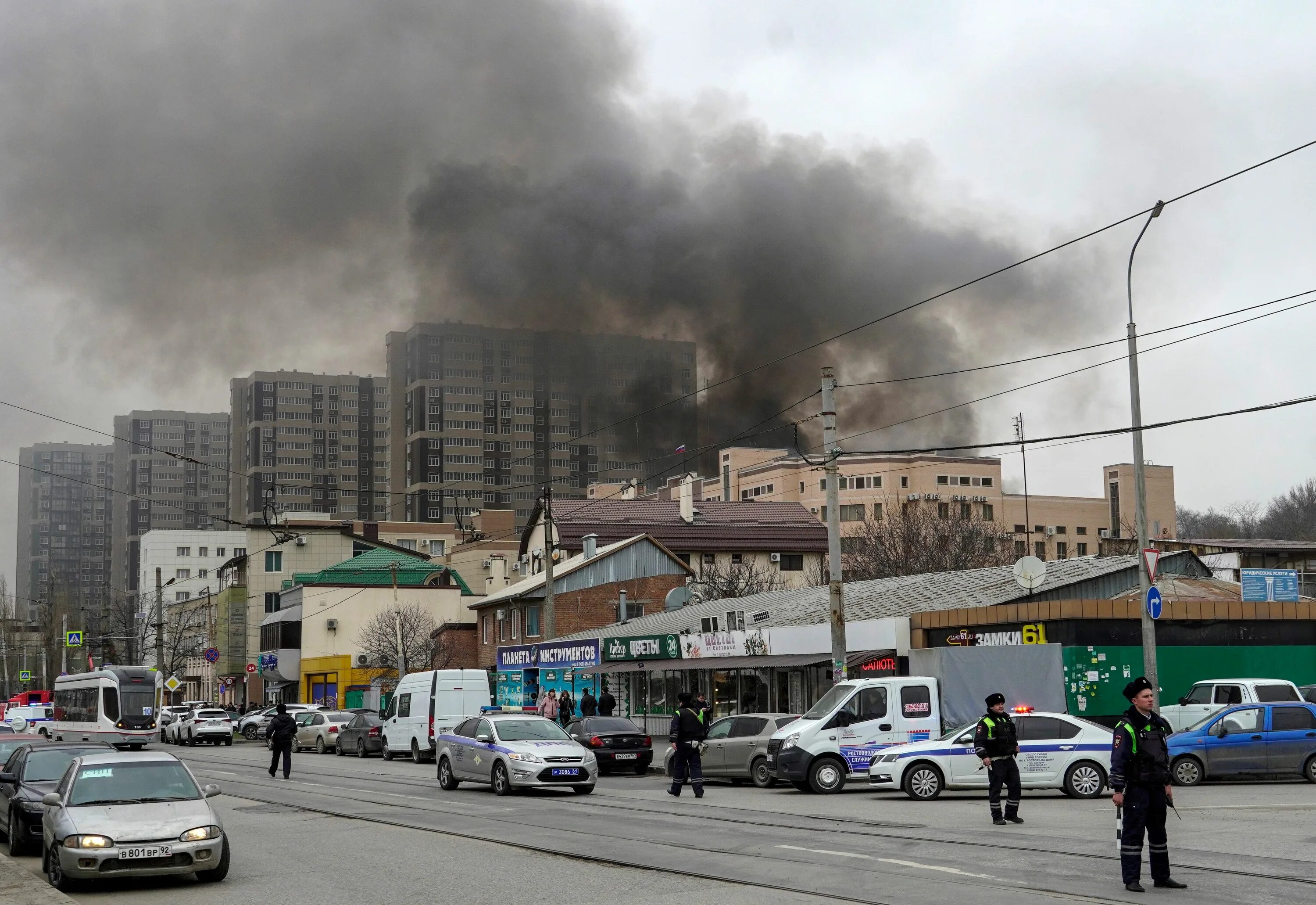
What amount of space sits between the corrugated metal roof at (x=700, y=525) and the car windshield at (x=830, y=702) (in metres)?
53.7

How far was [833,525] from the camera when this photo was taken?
27.7 metres

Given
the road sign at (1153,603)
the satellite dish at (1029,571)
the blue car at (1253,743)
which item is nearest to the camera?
the blue car at (1253,743)

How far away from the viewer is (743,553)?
84125mm

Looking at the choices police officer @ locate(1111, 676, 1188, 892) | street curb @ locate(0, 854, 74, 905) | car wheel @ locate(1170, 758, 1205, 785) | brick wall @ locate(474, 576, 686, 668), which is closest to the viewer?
police officer @ locate(1111, 676, 1188, 892)

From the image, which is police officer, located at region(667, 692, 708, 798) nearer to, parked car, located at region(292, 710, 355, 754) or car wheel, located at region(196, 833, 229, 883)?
car wheel, located at region(196, 833, 229, 883)

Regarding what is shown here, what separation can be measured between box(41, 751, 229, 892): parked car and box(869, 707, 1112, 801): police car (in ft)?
38.6

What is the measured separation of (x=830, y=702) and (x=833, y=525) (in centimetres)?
434

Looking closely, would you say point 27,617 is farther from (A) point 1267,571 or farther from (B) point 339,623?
(A) point 1267,571

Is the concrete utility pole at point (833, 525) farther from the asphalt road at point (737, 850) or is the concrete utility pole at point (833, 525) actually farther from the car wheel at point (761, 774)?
the asphalt road at point (737, 850)

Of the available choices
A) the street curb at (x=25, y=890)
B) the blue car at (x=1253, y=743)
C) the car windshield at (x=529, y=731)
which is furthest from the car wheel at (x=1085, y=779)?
the street curb at (x=25, y=890)

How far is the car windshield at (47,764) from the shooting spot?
55.6 feet

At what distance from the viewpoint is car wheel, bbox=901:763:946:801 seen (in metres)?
21.6

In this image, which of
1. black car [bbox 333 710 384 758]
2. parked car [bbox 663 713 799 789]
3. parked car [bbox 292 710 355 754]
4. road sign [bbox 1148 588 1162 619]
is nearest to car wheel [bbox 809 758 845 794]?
parked car [bbox 663 713 799 789]

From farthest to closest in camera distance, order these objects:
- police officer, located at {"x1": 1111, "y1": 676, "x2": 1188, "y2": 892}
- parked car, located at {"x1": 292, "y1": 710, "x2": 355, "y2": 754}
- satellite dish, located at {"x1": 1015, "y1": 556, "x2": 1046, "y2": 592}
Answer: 1. parked car, located at {"x1": 292, "y1": 710, "x2": 355, "y2": 754}
2. satellite dish, located at {"x1": 1015, "y1": 556, "x2": 1046, "y2": 592}
3. police officer, located at {"x1": 1111, "y1": 676, "x2": 1188, "y2": 892}
